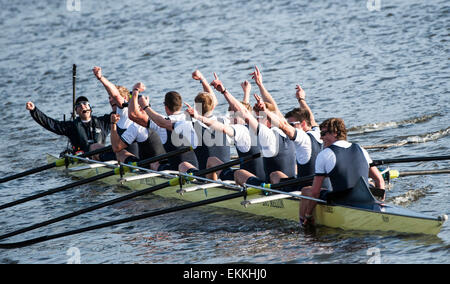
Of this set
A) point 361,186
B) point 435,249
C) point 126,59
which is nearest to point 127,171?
point 361,186

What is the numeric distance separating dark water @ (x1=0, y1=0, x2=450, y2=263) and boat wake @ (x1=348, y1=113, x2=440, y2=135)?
48mm

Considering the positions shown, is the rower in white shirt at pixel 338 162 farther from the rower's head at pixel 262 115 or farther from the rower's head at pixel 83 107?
the rower's head at pixel 83 107

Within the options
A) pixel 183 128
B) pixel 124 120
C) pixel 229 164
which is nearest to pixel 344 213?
pixel 229 164

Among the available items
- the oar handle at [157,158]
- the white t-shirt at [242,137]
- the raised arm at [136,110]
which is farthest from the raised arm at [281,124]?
the raised arm at [136,110]

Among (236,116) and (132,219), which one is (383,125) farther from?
(132,219)

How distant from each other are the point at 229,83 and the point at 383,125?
23.0ft

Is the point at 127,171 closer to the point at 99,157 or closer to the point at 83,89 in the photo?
the point at 99,157

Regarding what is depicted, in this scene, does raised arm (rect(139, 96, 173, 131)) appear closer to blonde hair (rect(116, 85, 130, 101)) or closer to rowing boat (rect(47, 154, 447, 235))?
rowing boat (rect(47, 154, 447, 235))

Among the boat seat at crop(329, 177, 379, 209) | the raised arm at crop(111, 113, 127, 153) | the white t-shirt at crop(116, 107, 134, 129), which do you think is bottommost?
the boat seat at crop(329, 177, 379, 209)

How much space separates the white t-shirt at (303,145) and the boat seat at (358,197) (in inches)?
29.9

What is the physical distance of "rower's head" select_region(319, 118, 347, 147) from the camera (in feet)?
29.6

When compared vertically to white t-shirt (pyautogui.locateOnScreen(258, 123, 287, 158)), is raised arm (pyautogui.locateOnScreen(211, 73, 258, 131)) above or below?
above

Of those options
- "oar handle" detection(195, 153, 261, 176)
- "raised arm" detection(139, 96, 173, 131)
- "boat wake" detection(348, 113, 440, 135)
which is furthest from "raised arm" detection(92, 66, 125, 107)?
"boat wake" detection(348, 113, 440, 135)

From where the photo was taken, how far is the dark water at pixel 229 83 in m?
9.86
